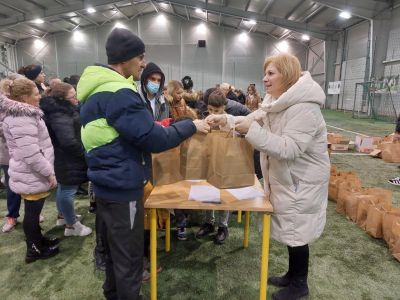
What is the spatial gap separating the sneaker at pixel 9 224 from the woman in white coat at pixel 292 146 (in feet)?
7.83

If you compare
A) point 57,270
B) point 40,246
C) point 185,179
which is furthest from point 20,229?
point 185,179

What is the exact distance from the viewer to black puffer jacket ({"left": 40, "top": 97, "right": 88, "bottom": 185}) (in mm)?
2436

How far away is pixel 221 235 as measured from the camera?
267 centimetres

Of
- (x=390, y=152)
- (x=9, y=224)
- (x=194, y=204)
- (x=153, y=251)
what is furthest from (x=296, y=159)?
(x=390, y=152)

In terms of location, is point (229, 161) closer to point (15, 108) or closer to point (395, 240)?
point (15, 108)

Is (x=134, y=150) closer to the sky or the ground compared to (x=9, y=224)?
closer to the sky

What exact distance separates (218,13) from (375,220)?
1424cm

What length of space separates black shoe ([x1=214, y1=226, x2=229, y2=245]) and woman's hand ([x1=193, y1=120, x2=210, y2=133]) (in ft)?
4.50

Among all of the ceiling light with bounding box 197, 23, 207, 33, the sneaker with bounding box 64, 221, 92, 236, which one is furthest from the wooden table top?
the ceiling light with bounding box 197, 23, 207, 33

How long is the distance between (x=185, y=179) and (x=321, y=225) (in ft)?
2.71

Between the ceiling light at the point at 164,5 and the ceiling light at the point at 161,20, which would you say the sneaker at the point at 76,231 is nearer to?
the ceiling light at the point at 164,5

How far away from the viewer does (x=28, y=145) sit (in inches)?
82.8

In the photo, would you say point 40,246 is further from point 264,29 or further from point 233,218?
point 264,29

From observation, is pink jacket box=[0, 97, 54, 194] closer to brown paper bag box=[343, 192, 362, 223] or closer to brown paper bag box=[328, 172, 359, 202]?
brown paper bag box=[343, 192, 362, 223]
